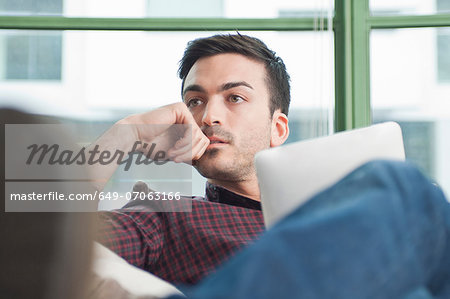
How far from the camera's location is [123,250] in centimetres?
147

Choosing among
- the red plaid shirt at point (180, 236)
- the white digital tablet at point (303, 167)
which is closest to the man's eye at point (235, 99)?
the red plaid shirt at point (180, 236)

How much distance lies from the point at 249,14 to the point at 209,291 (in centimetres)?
259

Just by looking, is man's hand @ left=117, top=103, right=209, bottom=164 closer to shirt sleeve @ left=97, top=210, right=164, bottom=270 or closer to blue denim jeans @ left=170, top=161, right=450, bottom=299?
shirt sleeve @ left=97, top=210, right=164, bottom=270

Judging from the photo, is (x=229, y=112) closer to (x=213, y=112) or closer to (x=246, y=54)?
(x=213, y=112)

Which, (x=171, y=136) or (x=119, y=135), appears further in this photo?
(x=171, y=136)

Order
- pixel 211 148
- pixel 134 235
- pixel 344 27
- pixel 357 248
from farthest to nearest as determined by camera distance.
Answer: pixel 344 27, pixel 211 148, pixel 134 235, pixel 357 248

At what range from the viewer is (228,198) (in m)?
1.86

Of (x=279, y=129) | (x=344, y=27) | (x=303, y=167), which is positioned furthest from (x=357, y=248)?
(x=344, y=27)

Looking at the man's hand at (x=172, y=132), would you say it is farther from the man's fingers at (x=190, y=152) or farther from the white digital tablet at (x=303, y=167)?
the white digital tablet at (x=303, y=167)

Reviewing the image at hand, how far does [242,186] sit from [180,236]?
457 millimetres

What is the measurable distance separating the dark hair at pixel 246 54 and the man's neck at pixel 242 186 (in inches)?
13.9

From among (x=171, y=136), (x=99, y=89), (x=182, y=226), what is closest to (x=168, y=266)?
(x=182, y=226)

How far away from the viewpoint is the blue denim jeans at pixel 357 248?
0.50 metres

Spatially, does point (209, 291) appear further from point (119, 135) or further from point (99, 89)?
point (99, 89)
